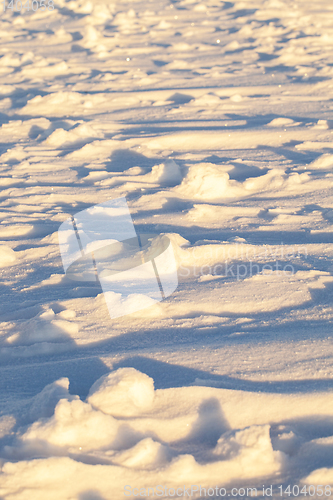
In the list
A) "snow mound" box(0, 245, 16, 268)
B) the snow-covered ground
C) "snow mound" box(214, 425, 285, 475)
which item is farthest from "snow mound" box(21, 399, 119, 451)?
"snow mound" box(0, 245, 16, 268)

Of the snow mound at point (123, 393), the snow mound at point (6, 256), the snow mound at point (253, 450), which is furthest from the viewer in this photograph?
the snow mound at point (6, 256)

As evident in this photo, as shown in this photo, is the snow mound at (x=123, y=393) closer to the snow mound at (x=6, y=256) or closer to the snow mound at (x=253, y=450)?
the snow mound at (x=253, y=450)

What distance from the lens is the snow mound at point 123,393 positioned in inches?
56.1

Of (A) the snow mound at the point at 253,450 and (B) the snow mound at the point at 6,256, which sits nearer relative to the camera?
(A) the snow mound at the point at 253,450

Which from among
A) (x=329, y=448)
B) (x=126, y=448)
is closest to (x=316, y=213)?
(x=329, y=448)

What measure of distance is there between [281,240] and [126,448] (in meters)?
1.39

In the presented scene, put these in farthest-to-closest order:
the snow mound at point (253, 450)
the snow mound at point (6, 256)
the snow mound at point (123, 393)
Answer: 1. the snow mound at point (6, 256)
2. the snow mound at point (123, 393)
3. the snow mound at point (253, 450)

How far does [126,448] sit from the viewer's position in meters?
1.34

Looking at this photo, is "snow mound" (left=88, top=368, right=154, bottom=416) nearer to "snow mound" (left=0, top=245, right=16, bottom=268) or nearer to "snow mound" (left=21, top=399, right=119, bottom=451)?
"snow mound" (left=21, top=399, right=119, bottom=451)

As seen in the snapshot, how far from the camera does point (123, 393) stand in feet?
4.71

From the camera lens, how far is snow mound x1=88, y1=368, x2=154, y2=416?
56.1 inches

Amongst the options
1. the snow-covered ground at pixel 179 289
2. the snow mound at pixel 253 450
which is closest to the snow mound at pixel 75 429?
the snow-covered ground at pixel 179 289

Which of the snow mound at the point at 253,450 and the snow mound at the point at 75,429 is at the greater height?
the snow mound at the point at 75,429

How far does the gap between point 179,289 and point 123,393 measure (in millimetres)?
720
